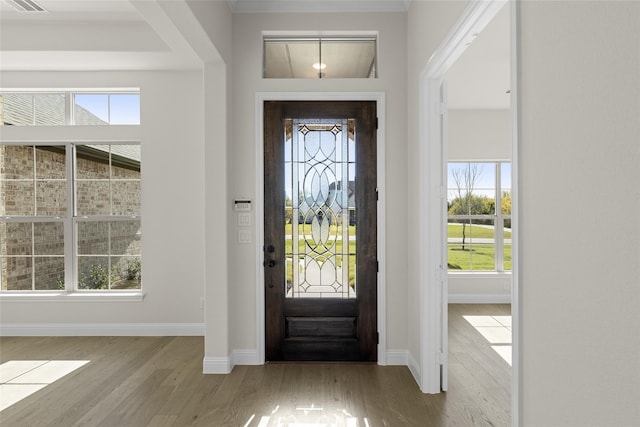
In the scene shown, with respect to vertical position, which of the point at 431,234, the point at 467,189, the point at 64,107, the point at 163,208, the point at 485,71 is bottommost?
the point at 431,234

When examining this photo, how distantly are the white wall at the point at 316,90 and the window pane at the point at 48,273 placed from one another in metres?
2.34

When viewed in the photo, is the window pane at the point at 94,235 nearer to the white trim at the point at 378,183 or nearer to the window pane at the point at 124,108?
the window pane at the point at 124,108

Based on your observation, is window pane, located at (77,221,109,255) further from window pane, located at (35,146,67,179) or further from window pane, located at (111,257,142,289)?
window pane, located at (35,146,67,179)

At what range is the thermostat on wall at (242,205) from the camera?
3314mm

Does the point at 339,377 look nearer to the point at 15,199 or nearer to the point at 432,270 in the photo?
the point at 432,270

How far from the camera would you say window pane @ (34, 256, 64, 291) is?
4.21m

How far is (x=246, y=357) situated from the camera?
130 inches

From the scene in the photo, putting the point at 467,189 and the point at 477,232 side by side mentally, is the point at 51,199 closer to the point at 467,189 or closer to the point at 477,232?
the point at 467,189

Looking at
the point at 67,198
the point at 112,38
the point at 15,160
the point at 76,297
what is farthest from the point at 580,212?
the point at 15,160

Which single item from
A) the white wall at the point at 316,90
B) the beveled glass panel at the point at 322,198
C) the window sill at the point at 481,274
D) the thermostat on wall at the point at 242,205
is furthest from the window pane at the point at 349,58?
the window sill at the point at 481,274

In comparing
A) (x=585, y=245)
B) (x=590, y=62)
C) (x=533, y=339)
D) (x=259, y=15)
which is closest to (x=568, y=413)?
(x=533, y=339)

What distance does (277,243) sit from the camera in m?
3.36

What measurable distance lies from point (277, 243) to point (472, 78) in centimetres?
→ 308

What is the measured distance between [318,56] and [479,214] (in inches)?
150
